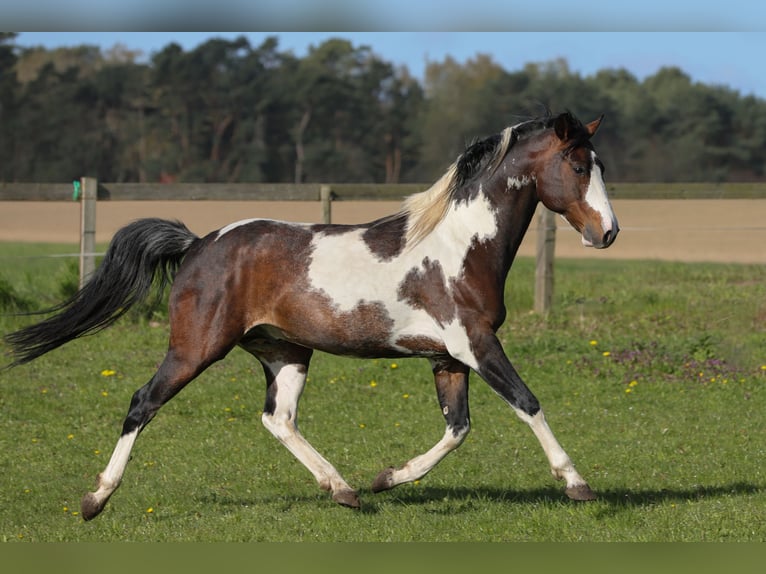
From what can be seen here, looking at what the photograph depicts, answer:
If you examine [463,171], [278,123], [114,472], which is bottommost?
[114,472]

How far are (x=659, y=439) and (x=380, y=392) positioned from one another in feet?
8.81

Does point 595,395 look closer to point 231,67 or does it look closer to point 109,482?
point 109,482

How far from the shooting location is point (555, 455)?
546cm

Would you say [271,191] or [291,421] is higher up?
[271,191]

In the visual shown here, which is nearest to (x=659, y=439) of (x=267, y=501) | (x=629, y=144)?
(x=267, y=501)

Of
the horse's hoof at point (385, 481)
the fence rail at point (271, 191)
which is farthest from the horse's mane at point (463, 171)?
the fence rail at point (271, 191)

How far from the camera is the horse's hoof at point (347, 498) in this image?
19.3ft

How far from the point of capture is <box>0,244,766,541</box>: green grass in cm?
572

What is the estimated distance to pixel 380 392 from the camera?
959 centimetres

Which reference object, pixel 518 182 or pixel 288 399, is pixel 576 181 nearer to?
pixel 518 182

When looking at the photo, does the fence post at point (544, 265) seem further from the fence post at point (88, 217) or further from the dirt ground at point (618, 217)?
the dirt ground at point (618, 217)

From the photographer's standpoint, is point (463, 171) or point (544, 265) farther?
point (544, 265)

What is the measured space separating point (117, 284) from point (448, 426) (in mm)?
2264

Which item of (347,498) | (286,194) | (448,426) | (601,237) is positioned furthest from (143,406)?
(286,194)
